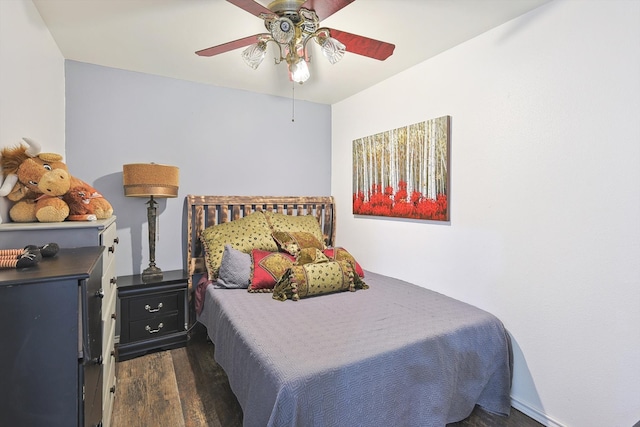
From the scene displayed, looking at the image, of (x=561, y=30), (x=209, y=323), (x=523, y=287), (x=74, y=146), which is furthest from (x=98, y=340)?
(x=561, y=30)

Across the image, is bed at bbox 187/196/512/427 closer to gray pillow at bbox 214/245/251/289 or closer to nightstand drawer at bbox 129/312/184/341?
gray pillow at bbox 214/245/251/289

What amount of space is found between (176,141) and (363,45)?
204cm

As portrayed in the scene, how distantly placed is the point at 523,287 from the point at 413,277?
2.98 ft

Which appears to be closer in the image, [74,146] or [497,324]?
[497,324]

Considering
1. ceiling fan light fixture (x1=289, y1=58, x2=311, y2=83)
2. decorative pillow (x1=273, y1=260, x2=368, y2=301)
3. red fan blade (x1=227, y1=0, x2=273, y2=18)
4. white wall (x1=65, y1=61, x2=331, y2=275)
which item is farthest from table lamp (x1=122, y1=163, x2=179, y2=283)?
red fan blade (x1=227, y1=0, x2=273, y2=18)

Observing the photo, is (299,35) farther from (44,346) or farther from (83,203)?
(44,346)

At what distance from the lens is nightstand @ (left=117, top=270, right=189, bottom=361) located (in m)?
2.57

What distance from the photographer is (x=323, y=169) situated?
12.6ft

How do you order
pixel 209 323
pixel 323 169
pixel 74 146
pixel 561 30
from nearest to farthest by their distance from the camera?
pixel 561 30, pixel 209 323, pixel 74 146, pixel 323 169

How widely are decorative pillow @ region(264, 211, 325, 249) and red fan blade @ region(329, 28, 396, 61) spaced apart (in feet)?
5.91

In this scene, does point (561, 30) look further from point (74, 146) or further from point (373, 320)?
point (74, 146)

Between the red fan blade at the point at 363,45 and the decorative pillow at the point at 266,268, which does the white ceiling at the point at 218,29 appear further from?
the decorative pillow at the point at 266,268

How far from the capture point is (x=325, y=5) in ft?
4.93

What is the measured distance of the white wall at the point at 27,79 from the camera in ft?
4.94
